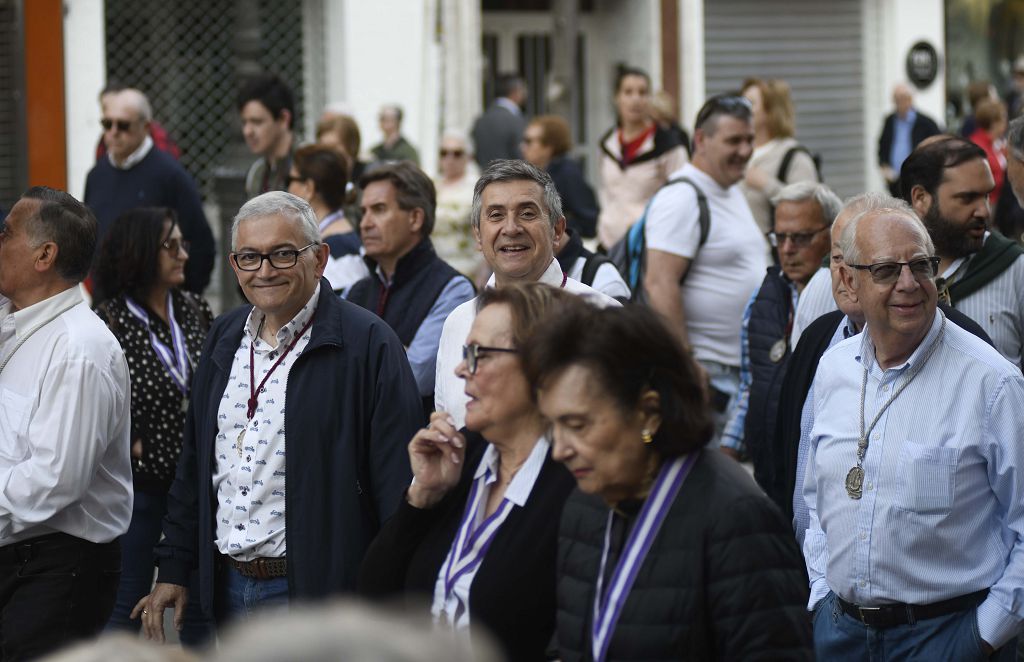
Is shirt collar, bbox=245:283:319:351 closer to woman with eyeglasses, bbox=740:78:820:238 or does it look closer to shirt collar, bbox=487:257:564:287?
shirt collar, bbox=487:257:564:287

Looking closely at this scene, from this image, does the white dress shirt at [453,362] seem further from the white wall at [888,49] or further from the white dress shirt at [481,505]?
the white wall at [888,49]

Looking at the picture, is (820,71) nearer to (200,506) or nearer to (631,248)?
(631,248)

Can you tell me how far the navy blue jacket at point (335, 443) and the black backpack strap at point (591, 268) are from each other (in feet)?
3.79

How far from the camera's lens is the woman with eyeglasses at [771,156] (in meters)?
9.02

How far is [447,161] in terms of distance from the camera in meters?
11.4

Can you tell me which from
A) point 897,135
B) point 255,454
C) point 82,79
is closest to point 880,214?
point 255,454

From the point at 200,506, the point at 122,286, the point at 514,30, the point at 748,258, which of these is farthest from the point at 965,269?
the point at 514,30

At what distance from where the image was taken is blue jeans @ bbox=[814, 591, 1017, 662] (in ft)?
12.8

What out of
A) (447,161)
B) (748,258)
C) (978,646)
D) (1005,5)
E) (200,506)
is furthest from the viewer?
(1005,5)

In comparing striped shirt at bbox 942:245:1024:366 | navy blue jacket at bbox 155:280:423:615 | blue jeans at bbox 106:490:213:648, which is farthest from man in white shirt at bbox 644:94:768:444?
navy blue jacket at bbox 155:280:423:615

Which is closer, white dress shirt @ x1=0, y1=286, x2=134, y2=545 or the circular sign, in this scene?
white dress shirt @ x1=0, y1=286, x2=134, y2=545

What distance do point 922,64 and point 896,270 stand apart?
16210 millimetres

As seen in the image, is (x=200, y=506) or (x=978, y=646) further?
(x=200, y=506)

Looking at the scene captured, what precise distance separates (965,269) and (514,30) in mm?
13293
